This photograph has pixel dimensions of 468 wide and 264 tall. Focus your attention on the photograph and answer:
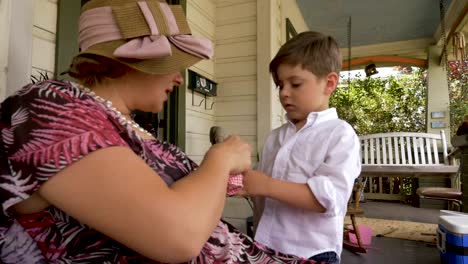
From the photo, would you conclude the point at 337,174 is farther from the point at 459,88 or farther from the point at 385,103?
the point at 385,103

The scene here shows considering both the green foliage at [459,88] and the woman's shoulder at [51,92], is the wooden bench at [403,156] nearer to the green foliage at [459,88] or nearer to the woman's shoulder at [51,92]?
the woman's shoulder at [51,92]

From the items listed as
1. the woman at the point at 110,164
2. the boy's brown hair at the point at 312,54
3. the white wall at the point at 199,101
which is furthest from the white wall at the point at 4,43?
the white wall at the point at 199,101

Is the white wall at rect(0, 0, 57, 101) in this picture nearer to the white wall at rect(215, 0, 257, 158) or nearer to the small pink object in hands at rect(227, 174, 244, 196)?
the small pink object in hands at rect(227, 174, 244, 196)

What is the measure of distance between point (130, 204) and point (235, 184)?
443 millimetres

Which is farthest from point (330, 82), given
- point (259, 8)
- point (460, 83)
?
point (460, 83)

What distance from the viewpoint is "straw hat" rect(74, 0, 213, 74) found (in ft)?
2.10

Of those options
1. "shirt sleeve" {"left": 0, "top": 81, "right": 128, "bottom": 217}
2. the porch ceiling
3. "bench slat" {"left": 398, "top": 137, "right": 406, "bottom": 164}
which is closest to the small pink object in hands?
"shirt sleeve" {"left": 0, "top": 81, "right": 128, "bottom": 217}

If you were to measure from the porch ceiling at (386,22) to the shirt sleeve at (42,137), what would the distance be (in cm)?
473

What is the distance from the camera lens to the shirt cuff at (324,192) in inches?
36.0

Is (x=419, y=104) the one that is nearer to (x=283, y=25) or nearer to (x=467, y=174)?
(x=283, y=25)

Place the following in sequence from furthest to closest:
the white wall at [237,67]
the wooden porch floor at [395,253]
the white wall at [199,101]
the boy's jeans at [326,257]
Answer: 1. the white wall at [237,67]
2. the white wall at [199,101]
3. the wooden porch floor at [395,253]
4. the boy's jeans at [326,257]

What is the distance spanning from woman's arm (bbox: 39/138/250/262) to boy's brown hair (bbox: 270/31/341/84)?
721 mm

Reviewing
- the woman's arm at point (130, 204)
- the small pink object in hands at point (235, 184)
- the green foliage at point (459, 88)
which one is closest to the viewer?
the woman's arm at point (130, 204)

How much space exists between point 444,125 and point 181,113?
5.52 m
